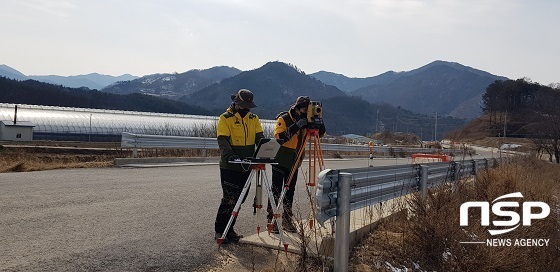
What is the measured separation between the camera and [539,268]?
18.5 ft

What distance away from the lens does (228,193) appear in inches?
220

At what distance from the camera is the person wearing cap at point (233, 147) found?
5516 millimetres

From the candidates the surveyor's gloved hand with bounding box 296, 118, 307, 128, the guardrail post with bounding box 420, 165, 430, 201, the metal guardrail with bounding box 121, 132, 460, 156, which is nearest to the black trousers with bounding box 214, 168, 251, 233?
the surveyor's gloved hand with bounding box 296, 118, 307, 128

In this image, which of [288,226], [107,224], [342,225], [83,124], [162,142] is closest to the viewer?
[342,225]

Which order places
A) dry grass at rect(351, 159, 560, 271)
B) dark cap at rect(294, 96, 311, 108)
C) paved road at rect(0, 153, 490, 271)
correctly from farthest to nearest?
dark cap at rect(294, 96, 311, 108) → dry grass at rect(351, 159, 560, 271) → paved road at rect(0, 153, 490, 271)

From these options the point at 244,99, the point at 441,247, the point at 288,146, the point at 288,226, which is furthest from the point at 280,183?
the point at 441,247

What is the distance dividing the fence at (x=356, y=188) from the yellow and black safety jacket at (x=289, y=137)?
3.35 feet

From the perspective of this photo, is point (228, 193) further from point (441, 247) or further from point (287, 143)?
point (441, 247)

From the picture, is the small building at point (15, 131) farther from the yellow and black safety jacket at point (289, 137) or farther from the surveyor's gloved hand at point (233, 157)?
the surveyor's gloved hand at point (233, 157)

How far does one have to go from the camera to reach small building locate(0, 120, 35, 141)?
53.8 meters

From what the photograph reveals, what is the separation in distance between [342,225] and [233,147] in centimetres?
183

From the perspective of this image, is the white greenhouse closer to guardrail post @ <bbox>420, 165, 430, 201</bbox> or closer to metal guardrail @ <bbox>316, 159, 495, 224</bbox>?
metal guardrail @ <bbox>316, 159, 495, 224</bbox>

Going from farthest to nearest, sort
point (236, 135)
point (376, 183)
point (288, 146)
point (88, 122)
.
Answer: point (88, 122), point (288, 146), point (236, 135), point (376, 183)

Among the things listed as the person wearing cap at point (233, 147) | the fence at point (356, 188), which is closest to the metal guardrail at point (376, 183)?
the fence at point (356, 188)
